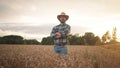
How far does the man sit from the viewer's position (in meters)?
8.26

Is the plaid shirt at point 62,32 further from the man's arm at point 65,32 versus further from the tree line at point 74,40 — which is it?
the tree line at point 74,40

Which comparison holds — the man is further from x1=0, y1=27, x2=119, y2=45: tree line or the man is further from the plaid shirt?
x1=0, y1=27, x2=119, y2=45: tree line

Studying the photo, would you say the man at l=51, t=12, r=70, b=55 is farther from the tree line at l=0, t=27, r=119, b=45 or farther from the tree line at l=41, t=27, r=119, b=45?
the tree line at l=41, t=27, r=119, b=45

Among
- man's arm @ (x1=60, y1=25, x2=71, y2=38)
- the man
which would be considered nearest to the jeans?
the man

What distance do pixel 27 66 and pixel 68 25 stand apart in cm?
264

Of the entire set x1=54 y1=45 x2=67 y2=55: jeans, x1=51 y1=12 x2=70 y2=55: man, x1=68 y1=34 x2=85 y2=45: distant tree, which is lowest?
x1=54 y1=45 x2=67 y2=55: jeans

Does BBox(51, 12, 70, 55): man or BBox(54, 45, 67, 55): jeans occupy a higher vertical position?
BBox(51, 12, 70, 55): man

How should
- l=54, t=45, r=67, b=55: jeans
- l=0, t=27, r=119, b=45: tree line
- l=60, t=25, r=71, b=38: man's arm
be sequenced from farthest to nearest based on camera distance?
1. l=0, t=27, r=119, b=45: tree line
2. l=54, t=45, r=67, b=55: jeans
3. l=60, t=25, r=71, b=38: man's arm

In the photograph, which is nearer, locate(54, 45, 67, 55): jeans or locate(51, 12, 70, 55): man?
locate(51, 12, 70, 55): man

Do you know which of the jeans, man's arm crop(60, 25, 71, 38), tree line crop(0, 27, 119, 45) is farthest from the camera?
tree line crop(0, 27, 119, 45)

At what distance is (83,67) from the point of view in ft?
24.8

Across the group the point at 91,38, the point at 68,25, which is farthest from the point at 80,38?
the point at 68,25

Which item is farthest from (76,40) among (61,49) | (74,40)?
(61,49)

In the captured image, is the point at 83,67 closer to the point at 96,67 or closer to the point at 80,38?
the point at 96,67
